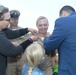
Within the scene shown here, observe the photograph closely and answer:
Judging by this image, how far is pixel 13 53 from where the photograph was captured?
3.13 meters

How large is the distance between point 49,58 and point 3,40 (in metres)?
1.10

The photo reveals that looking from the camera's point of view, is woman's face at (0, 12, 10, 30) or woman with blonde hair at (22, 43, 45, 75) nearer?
woman with blonde hair at (22, 43, 45, 75)

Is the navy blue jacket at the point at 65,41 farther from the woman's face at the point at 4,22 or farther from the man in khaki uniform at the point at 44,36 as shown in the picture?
the man in khaki uniform at the point at 44,36

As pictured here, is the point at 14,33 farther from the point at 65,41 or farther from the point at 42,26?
the point at 65,41

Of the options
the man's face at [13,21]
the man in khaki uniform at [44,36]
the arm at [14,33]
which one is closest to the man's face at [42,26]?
the man in khaki uniform at [44,36]

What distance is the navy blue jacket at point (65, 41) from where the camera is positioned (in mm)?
3043

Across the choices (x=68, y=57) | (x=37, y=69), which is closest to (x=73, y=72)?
(x=68, y=57)

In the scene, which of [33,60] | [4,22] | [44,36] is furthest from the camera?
[44,36]

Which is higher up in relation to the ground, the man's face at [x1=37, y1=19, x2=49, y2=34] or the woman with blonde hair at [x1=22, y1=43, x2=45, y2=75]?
the man's face at [x1=37, y1=19, x2=49, y2=34]

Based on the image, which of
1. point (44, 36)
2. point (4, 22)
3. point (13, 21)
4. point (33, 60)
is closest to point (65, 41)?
point (33, 60)

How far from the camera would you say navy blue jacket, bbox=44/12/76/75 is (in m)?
3.04

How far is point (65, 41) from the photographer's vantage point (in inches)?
122

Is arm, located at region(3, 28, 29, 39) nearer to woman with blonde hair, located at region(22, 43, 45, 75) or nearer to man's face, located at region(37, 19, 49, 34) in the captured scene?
man's face, located at region(37, 19, 49, 34)

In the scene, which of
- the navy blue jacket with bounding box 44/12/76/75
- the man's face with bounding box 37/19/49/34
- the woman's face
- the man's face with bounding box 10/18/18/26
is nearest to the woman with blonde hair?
the navy blue jacket with bounding box 44/12/76/75
